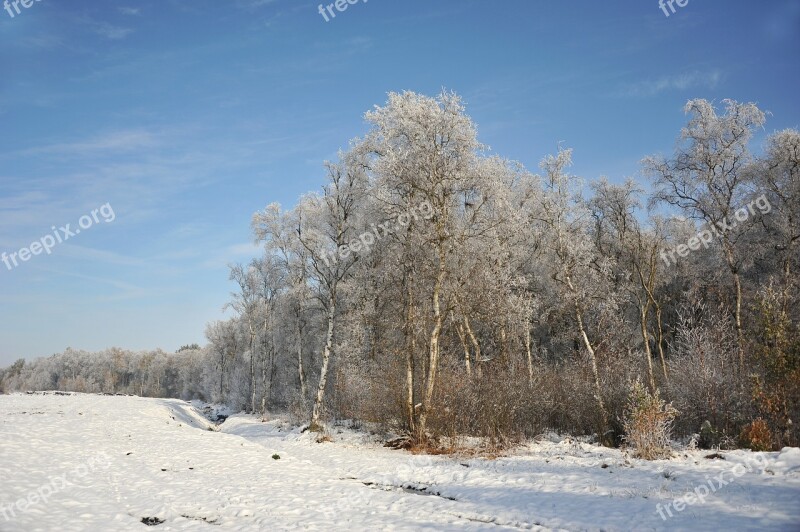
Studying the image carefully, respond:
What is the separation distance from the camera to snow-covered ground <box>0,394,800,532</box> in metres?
9.05

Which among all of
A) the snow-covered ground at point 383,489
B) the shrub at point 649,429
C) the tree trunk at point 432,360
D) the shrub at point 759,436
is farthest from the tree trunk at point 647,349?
the tree trunk at point 432,360

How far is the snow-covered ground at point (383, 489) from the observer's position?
29.7 ft

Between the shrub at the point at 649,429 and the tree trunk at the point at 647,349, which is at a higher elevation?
the tree trunk at the point at 647,349

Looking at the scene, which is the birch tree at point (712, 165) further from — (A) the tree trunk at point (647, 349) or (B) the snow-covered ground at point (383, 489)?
(B) the snow-covered ground at point (383, 489)

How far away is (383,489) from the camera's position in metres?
12.8

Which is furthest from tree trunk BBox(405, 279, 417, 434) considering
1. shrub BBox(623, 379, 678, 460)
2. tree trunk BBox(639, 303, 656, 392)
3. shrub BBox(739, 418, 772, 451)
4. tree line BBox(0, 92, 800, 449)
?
shrub BBox(739, 418, 772, 451)

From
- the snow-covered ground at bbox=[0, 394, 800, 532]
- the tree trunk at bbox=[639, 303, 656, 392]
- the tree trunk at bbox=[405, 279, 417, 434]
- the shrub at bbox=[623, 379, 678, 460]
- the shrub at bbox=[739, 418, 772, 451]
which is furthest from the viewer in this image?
the tree trunk at bbox=[405, 279, 417, 434]

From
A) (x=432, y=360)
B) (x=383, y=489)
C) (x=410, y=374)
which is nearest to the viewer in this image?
(x=383, y=489)

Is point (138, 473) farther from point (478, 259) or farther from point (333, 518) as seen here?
point (478, 259)

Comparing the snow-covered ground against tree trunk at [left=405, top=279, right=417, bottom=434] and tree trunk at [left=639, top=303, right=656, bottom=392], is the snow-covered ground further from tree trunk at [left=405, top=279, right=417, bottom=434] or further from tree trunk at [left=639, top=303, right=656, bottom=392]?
tree trunk at [left=639, top=303, right=656, bottom=392]

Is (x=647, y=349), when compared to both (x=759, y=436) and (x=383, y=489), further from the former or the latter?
(x=383, y=489)

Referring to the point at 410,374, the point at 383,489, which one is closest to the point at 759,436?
the point at 383,489

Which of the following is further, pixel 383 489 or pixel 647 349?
pixel 647 349

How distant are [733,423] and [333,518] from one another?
16.7 metres
